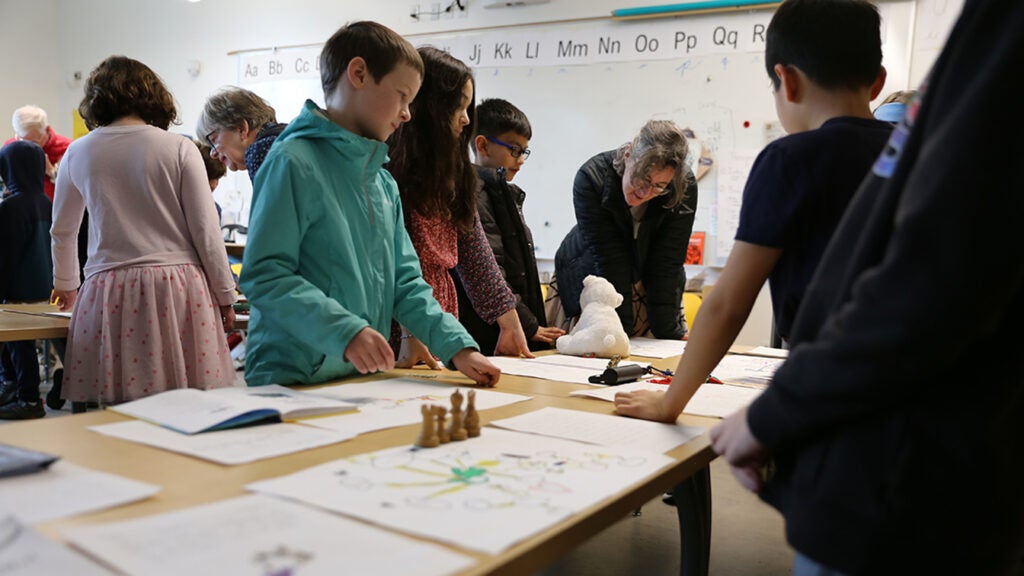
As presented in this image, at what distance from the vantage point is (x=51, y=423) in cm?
110

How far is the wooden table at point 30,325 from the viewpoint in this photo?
2.26 m

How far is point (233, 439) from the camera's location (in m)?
1.03

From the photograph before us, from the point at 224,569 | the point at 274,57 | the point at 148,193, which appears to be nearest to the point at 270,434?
the point at 224,569

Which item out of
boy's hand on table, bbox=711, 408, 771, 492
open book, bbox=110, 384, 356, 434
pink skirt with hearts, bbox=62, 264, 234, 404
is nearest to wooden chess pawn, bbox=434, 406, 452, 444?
open book, bbox=110, 384, 356, 434

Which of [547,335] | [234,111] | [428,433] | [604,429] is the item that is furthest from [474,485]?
[234,111]

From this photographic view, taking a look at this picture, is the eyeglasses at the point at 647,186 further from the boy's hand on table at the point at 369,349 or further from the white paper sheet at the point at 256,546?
the white paper sheet at the point at 256,546

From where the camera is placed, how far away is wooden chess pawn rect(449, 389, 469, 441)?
3.49ft

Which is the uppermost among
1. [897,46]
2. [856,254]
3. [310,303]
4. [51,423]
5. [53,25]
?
[53,25]

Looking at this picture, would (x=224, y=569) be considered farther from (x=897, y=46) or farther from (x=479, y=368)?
(x=897, y=46)

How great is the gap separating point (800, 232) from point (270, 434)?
75cm

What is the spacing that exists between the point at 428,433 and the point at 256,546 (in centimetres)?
37

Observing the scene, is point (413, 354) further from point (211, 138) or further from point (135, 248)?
point (211, 138)

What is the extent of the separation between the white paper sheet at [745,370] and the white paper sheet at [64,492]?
132cm

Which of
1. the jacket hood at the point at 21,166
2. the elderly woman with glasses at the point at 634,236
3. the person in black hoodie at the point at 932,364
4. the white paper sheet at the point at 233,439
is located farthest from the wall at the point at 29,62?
the person in black hoodie at the point at 932,364
